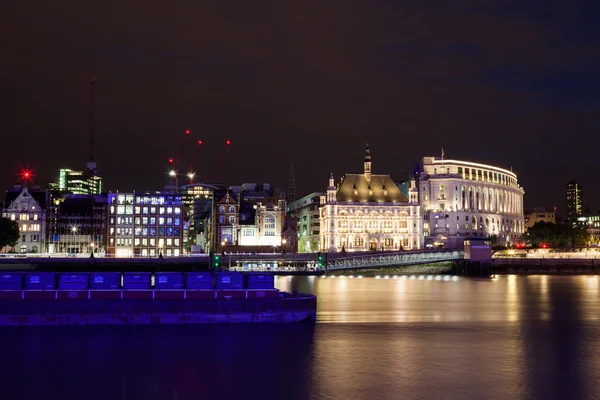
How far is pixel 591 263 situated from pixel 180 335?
129492mm

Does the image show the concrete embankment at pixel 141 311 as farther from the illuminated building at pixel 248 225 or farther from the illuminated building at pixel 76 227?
the illuminated building at pixel 248 225

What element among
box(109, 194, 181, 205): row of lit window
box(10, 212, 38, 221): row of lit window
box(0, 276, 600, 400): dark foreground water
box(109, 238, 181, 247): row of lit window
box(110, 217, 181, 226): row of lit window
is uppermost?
box(109, 194, 181, 205): row of lit window

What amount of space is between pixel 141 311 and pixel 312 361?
1266 cm

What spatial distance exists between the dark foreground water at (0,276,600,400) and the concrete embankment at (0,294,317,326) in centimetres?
68

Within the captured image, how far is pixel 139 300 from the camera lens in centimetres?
4538

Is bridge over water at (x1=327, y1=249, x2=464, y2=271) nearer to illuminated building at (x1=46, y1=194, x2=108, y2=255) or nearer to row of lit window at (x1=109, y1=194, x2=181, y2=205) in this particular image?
row of lit window at (x1=109, y1=194, x2=181, y2=205)

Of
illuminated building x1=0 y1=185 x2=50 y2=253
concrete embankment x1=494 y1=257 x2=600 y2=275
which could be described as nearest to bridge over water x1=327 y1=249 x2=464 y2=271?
concrete embankment x1=494 y1=257 x2=600 y2=275

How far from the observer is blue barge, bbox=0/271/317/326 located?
44406mm

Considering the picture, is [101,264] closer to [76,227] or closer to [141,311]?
[76,227]

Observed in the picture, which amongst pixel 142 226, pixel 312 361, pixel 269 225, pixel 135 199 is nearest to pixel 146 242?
pixel 142 226

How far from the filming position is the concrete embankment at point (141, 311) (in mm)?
44281

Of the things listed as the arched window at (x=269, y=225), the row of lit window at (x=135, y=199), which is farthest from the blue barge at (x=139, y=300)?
the arched window at (x=269, y=225)

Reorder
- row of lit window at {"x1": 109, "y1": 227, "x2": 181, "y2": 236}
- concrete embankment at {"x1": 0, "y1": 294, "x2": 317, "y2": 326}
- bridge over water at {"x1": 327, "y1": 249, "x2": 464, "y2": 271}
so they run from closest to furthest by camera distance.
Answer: concrete embankment at {"x1": 0, "y1": 294, "x2": 317, "y2": 326} < bridge over water at {"x1": 327, "y1": 249, "x2": 464, "y2": 271} < row of lit window at {"x1": 109, "y1": 227, "x2": 181, "y2": 236}

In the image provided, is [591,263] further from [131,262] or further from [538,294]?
[131,262]
